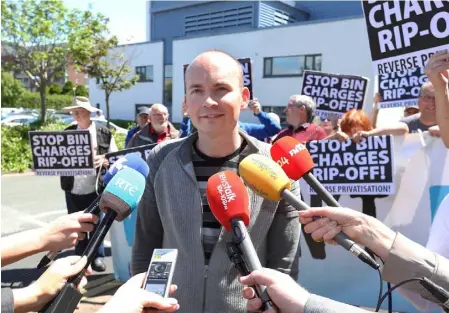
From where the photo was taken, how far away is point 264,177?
5.21 feet

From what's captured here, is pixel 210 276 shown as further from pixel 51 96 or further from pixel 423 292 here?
pixel 51 96

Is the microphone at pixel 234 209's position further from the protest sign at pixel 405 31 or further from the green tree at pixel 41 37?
the green tree at pixel 41 37

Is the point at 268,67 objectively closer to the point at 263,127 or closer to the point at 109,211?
the point at 263,127

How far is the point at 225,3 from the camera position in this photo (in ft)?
89.4

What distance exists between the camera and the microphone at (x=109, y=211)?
4.29 ft

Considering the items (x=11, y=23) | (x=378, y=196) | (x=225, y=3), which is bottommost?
(x=378, y=196)

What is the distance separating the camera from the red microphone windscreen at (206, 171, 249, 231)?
4.93 feet

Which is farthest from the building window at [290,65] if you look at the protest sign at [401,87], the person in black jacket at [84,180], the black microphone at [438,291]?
the black microphone at [438,291]

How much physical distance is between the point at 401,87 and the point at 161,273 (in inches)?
177

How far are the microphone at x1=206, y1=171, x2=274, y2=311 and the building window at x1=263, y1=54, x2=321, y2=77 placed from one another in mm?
21029

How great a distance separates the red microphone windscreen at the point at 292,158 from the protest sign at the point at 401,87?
3.46 meters

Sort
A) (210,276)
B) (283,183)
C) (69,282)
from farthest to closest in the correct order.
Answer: (210,276), (283,183), (69,282)

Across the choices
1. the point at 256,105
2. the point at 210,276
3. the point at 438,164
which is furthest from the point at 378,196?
the point at 210,276

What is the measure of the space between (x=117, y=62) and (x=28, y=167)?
16.4m
